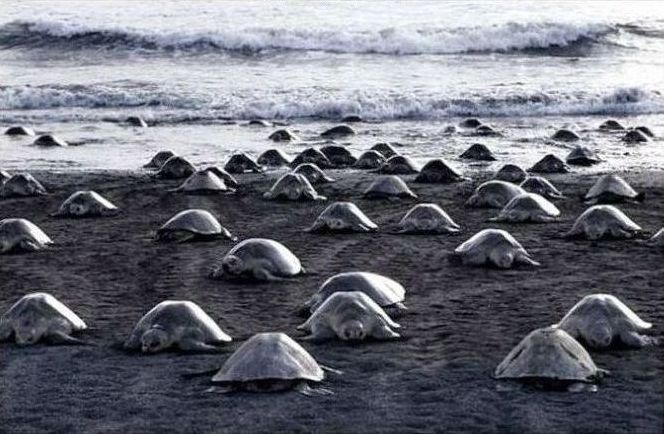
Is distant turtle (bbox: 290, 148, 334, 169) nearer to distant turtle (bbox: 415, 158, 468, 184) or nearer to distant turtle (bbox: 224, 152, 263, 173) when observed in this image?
distant turtle (bbox: 224, 152, 263, 173)

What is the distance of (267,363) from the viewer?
4910 millimetres

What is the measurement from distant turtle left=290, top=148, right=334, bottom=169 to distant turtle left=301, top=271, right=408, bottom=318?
6698 millimetres

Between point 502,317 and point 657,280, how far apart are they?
4.76 feet

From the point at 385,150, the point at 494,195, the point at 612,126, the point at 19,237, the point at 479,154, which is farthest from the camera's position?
the point at 612,126

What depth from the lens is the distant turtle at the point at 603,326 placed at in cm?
549

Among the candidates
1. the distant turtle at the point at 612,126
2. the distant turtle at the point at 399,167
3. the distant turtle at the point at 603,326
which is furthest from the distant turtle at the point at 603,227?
the distant turtle at the point at 612,126

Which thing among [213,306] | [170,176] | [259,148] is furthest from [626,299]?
[259,148]

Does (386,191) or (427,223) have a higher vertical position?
(427,223)

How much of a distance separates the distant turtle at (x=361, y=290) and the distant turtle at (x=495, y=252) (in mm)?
1233

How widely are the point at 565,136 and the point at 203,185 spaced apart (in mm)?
6996

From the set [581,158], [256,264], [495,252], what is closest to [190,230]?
[256,264]

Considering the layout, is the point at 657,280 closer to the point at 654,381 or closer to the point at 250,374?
the point at 654,381

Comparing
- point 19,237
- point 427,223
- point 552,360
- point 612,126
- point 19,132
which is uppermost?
point 552,360

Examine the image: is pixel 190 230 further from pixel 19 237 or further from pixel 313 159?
pixel 313 159
